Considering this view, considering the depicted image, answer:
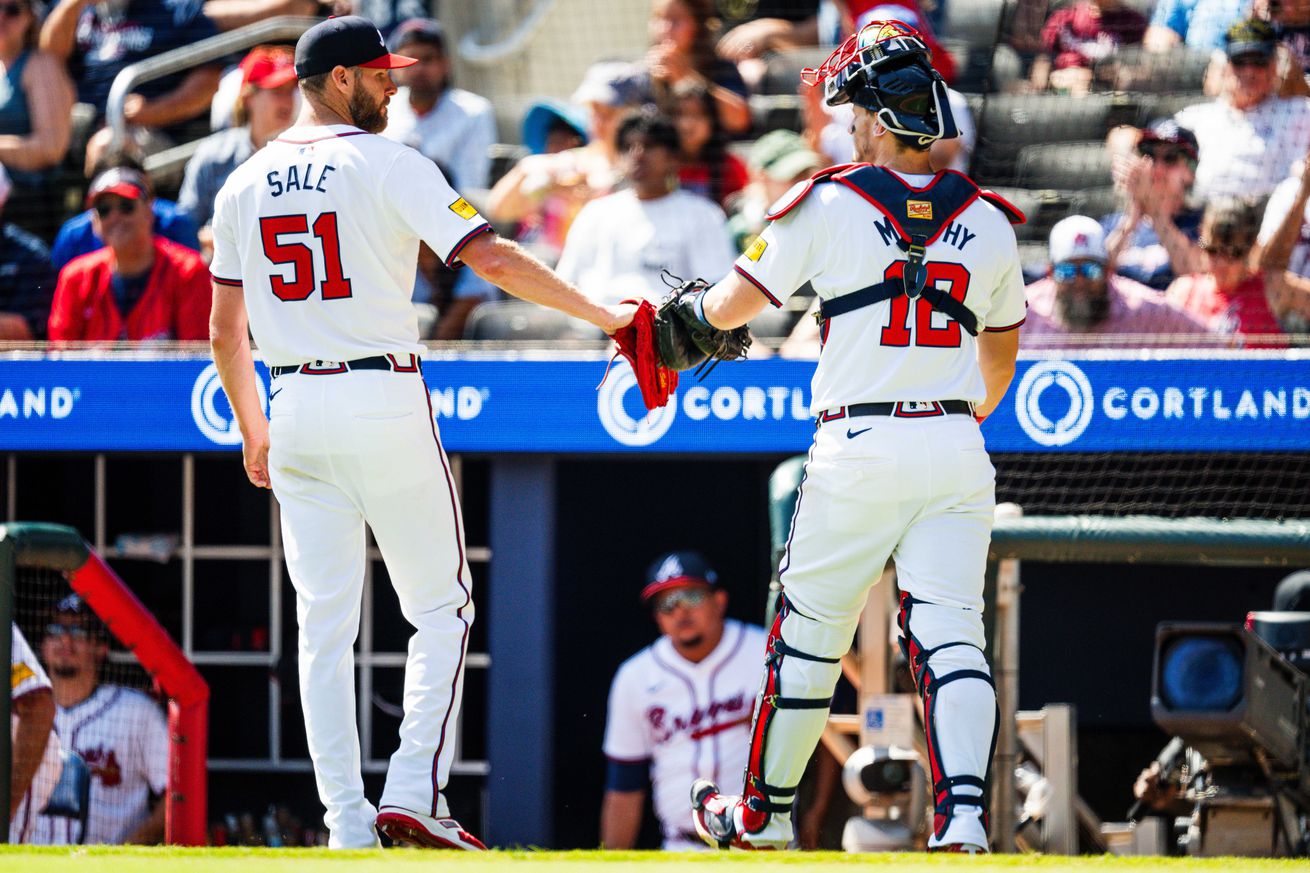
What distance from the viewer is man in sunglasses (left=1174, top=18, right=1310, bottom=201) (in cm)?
785

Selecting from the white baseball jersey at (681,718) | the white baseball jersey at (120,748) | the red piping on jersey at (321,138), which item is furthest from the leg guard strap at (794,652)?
the white baseball jersey at (120,748)

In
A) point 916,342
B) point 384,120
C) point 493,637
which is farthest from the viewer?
point 493,637

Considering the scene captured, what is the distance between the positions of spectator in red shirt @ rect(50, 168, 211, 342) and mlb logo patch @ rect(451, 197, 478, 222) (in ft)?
11.1

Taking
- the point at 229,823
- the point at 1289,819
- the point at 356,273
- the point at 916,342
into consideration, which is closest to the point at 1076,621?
the point at 1289,819

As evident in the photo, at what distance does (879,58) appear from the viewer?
4.30 m

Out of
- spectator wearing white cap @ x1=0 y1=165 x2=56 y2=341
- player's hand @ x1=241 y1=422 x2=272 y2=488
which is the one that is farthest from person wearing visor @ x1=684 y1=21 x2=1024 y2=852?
spectator wearing white cap @ x1=0 y1=165 x2=56 y2=341

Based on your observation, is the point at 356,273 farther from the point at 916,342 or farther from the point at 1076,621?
the point at 1076,621

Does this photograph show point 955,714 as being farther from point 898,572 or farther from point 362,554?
point 362,554

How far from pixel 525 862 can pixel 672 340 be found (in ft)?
5.06

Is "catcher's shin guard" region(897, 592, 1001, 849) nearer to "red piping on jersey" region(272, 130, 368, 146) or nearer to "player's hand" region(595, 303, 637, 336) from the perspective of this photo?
"player's hand" region(595, 303, 637, 336)

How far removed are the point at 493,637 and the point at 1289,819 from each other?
3111mm

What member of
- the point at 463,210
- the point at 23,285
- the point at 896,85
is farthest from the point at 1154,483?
the point at 23,285

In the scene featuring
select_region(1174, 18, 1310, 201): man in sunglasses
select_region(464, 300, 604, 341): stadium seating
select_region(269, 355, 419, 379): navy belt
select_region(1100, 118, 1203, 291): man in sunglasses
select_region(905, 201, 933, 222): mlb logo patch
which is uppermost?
select_region(1174, 18, 1310, 201): man in sunglasses

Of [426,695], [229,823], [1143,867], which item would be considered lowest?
[229,823]
